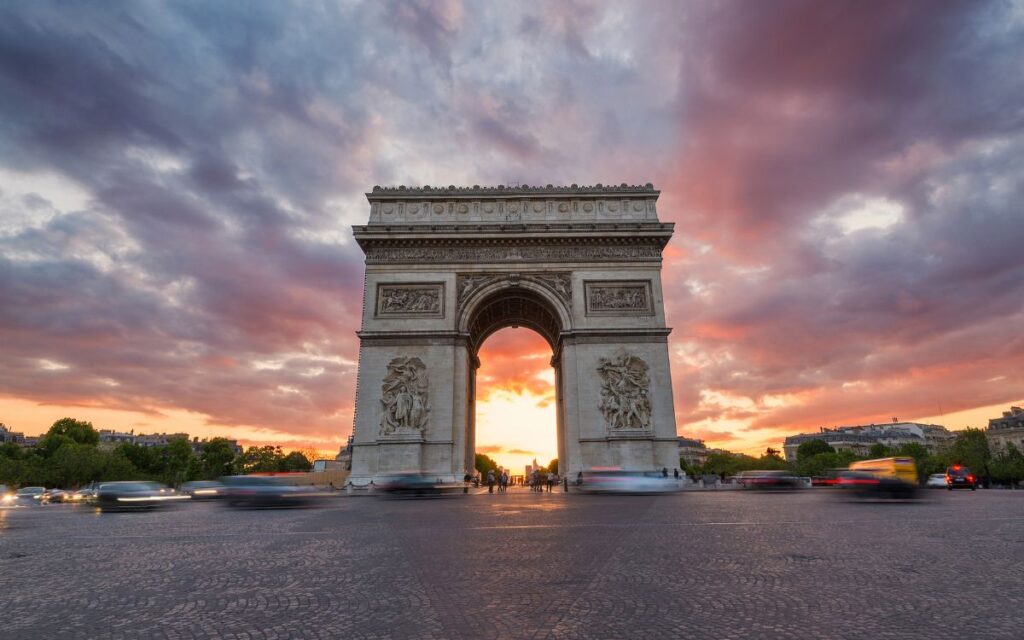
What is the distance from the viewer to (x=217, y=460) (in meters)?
79.2

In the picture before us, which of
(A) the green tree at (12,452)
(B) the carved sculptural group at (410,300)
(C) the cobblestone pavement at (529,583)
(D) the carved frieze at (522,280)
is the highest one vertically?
(D) the carved frieze at (522,280)

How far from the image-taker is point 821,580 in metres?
4.28

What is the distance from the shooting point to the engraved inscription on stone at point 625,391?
2470 cm

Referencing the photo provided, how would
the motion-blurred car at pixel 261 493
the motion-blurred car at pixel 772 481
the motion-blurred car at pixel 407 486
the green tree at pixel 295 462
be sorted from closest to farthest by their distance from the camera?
the motion-blurred car at pixel 261 493 < the motion-blurred car at pixel 407 486 < the motion-blurred car at pixel 772 481 < the green tree at pixel 295 462

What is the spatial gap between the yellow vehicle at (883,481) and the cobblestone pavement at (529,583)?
8426 mm

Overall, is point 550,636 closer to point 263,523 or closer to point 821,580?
point 821,580

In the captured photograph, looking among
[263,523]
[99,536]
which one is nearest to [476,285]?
[263,523]

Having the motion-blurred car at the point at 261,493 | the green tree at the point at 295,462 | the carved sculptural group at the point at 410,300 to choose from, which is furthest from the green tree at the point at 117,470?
the motion-blurred car at the point at 261,493

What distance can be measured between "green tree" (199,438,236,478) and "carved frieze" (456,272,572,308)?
65737 millimetres

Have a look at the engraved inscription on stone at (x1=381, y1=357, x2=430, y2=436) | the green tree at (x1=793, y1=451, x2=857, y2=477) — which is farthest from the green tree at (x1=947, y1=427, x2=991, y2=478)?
the engraved inscription on stone at (x1=381, y1=357, x2=430, y2=436)

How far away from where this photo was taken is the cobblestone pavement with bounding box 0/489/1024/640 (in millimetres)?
3178

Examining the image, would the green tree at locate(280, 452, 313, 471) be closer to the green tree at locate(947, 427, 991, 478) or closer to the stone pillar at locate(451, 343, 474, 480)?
the stone pillar at locate(451, 343, 474, 480)

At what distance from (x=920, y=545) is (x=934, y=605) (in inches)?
130

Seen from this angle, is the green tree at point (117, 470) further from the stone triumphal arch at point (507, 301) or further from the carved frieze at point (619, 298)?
the carved frieze at point (619, 298)
